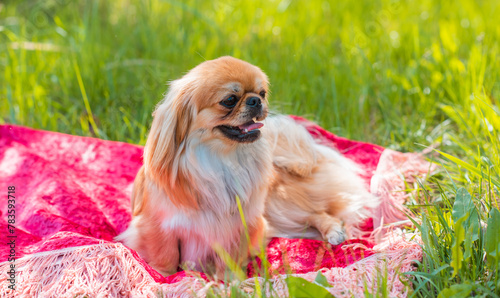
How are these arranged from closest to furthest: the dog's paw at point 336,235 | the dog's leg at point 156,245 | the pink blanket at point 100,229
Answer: the pink blanket at point 100,229 < the dog's leg at point 156,245 < the dog's paw at point 336,235

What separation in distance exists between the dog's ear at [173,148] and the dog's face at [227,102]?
0.05m

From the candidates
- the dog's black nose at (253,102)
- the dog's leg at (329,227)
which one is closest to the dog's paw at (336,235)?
the dog's leg at (329,227)

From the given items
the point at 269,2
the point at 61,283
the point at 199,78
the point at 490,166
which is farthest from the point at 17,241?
the point at 269,2

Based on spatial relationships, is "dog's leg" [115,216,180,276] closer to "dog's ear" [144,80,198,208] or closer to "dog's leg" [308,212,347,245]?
"dog's ear" [144,80,198,208]

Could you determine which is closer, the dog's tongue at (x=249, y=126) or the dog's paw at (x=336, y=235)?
the dog's tongue at (x=249, y=126)

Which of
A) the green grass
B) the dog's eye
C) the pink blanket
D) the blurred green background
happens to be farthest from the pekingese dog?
the blurred green background

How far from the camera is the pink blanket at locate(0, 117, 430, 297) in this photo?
6.57 feet

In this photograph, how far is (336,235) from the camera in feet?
8.65

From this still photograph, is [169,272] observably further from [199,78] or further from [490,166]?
[490,166]

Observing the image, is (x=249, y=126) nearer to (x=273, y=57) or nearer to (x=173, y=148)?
(x=173, y=148)

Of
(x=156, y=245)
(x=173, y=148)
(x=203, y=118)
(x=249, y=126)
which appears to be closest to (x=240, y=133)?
(x=249, y=126)

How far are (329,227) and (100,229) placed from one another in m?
1.21

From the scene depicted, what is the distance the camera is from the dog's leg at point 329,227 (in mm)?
2633

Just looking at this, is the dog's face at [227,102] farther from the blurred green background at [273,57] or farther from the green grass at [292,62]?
the blurred green background at [273,57]
